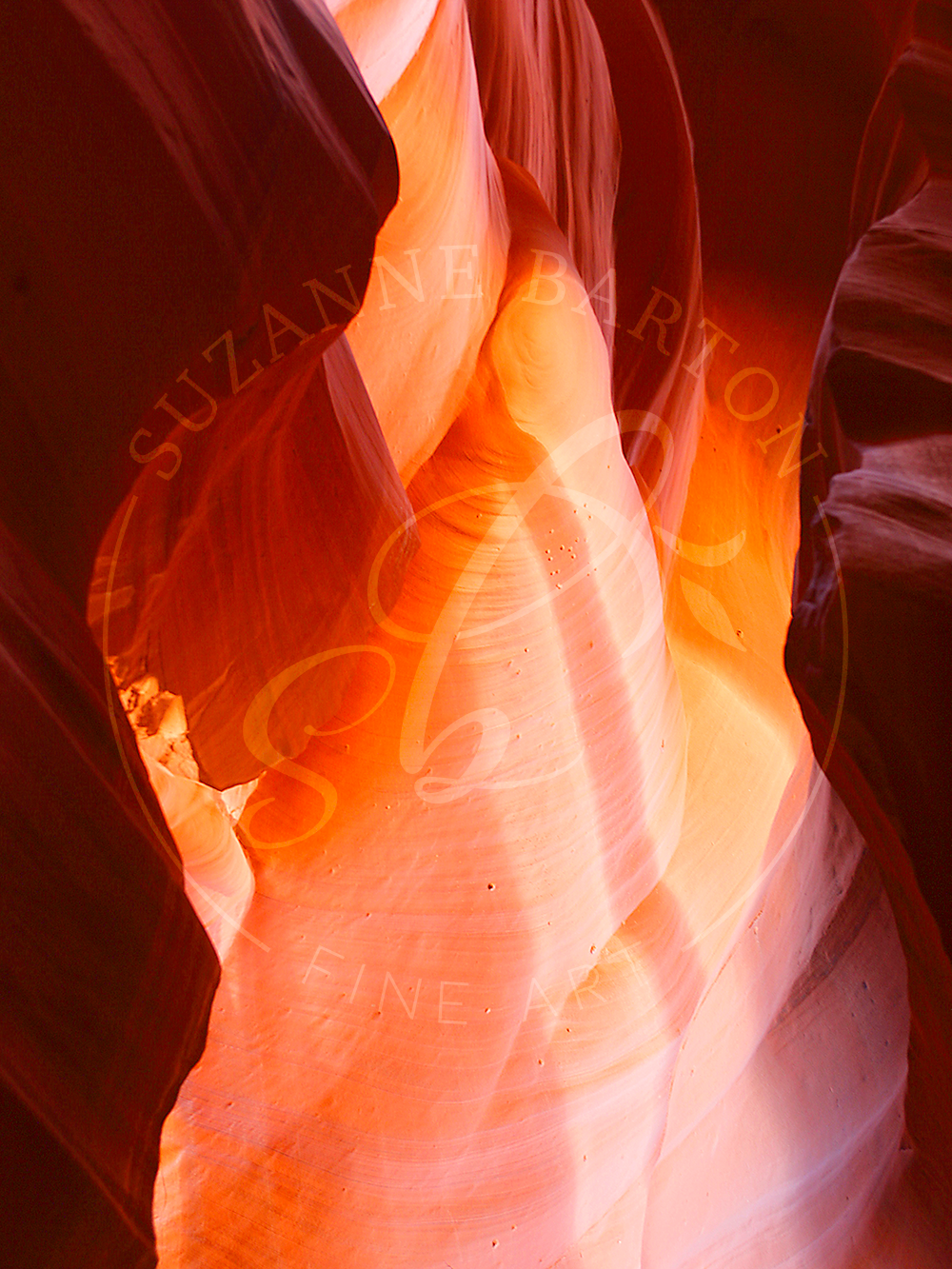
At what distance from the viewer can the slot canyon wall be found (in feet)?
2.29

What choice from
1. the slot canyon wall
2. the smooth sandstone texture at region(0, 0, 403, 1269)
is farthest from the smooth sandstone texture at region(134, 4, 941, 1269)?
the smooth sandstone texture at region(0, 0, 403, 1269)

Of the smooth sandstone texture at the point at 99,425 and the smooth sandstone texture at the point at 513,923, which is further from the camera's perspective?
the smooth sandstone texture at the point at 513,923

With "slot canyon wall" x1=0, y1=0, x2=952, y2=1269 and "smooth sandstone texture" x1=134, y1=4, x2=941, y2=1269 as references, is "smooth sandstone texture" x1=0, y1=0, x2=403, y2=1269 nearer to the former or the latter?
"slot canyon wall" x1=0, y1=0, x2=952, y2=1269

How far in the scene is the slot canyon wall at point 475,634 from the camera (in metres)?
0.70

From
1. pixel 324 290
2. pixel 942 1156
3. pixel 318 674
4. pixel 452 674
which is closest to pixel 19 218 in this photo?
pixel 324 290

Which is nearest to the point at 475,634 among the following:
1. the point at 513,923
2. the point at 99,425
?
the point at 513,923

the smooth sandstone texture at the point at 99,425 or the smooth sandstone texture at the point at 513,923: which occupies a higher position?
the smooth sandstone texture at the point at 99,425

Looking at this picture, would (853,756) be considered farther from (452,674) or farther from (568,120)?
(568,120)

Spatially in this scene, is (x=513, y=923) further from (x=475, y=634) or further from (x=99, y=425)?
(x=99, y=425)

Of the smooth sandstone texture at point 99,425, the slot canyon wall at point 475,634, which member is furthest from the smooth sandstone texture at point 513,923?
the smooth sandstone texture at point 99,425

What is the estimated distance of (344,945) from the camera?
4.43 feet

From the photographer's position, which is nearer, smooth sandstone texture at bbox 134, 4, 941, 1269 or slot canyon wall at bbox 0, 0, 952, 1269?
slot canyon wall at bbox 0, 0, 952, 1269

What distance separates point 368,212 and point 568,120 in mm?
1113

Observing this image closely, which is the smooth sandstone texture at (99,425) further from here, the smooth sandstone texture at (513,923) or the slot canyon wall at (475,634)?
the smooth sandstone texture at (513,923)
